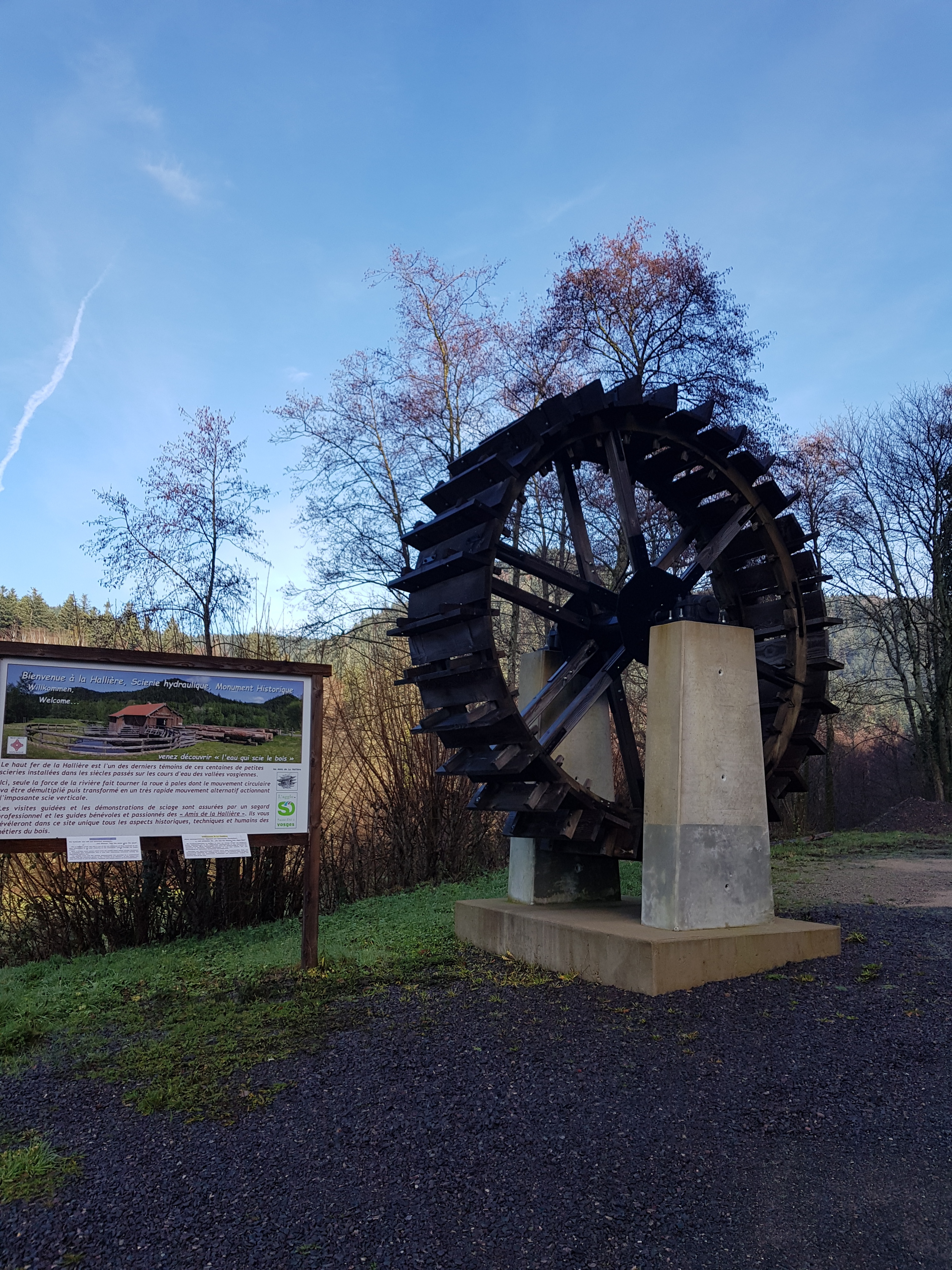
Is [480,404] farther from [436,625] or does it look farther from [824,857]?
[436,625]

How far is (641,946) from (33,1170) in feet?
10.2

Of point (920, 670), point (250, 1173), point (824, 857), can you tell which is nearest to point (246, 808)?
point (250, 1173)

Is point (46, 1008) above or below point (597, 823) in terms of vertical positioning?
below

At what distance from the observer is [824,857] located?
1159 centimetres

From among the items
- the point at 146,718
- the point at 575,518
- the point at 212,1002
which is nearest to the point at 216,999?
the point at 212,1002

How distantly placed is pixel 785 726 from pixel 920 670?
1668 cm

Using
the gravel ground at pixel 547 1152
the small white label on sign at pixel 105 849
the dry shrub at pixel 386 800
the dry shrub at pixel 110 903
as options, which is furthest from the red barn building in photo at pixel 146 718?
the dry shrub at pixel 386 800

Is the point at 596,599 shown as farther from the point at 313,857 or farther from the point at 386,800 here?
the point at 386,800

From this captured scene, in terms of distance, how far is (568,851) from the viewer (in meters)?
6.50

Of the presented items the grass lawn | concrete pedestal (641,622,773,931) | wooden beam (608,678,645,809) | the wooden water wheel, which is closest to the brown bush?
the grass lawn

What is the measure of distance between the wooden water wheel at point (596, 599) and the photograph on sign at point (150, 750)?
1.10 meters

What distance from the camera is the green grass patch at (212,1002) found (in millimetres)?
→ 3775

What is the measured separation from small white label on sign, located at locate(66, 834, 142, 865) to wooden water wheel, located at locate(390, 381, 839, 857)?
6.88 ft

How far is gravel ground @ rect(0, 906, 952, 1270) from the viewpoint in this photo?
246 centimetres
